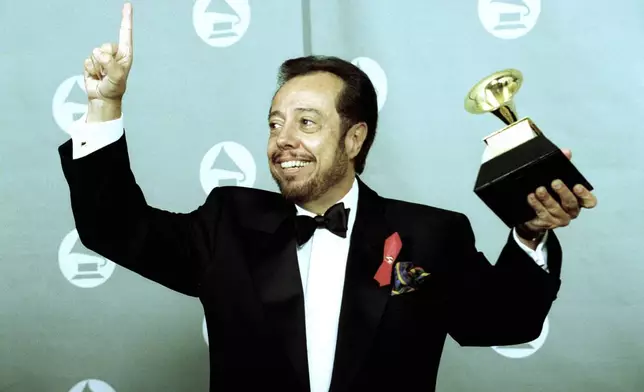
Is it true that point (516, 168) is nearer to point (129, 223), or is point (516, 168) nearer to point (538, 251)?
point (538, 251)

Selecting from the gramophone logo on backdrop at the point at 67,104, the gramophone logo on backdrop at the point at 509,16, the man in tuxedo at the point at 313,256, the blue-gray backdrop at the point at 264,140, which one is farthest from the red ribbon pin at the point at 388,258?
the gramophone logo on backdrop at the point at 67,104

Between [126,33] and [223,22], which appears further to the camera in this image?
[223,22]

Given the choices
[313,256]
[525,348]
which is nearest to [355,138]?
[313,256]

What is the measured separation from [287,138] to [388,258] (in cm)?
38

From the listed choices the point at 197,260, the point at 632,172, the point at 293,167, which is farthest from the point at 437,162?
the point at 197,260

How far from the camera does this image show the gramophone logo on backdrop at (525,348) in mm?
2125

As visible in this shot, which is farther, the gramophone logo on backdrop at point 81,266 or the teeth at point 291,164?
the gramophone logo on backdrop at point 81,266

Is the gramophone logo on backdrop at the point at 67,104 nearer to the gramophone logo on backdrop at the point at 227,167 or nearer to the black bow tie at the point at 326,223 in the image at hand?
the gramophone logo on backdrop at the point at 227,167

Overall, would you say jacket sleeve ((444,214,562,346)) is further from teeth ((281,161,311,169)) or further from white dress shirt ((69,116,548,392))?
teeth ((281,161,311,169))

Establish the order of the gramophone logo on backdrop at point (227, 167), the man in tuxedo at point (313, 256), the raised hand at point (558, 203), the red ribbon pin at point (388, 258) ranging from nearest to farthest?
the raised hand at point (558, 203)
the man in tuxedo at point (313, 256)
the red ribbon pin at point (388, 258)
the gramophone logo on backdrop at point (227, 167)

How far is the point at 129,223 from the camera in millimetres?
1460

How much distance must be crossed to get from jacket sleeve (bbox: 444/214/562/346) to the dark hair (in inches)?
14.9

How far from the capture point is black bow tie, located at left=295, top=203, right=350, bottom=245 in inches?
61.3

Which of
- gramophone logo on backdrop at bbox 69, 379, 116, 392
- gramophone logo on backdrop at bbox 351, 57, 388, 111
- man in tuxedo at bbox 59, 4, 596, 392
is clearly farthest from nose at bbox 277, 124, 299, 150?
gramophone logo on backdrop at bbox 69, 379, 116, 392
